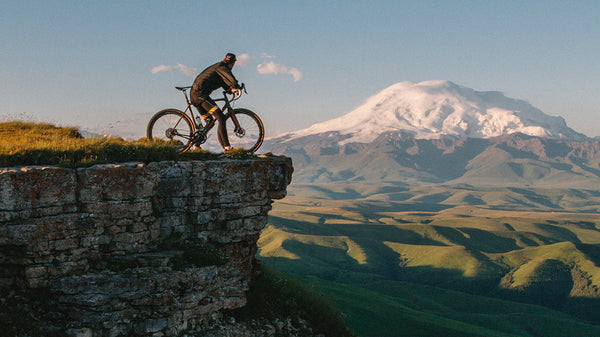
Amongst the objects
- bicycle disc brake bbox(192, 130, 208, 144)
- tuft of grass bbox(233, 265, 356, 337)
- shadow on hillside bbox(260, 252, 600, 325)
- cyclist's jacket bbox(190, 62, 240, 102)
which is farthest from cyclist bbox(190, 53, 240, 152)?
shadow on hillside bbox(260, 252, 600, 325)

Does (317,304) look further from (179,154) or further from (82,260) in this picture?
(82,260)

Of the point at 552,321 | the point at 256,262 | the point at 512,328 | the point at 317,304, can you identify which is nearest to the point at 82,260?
the point at 256,262

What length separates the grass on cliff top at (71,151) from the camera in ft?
44.4

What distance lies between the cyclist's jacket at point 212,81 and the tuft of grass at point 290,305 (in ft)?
24.0

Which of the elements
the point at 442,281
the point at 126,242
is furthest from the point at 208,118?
the point at 442,281

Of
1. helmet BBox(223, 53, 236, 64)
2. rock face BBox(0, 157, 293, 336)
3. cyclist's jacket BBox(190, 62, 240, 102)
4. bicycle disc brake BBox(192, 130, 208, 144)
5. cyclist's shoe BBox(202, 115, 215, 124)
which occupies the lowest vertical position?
rock face BBox(0, 157, 293, 336)

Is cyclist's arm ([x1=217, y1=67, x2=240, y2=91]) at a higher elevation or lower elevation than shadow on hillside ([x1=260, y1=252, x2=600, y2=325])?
higher

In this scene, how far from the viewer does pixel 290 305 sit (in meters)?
18.1

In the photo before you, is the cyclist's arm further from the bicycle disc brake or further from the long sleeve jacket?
the bicycle disc brake

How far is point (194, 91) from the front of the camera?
60.3ft

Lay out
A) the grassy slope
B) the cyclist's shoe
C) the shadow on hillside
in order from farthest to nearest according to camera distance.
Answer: the shadow on hillside < the grassy slope < the cyclist's shoe

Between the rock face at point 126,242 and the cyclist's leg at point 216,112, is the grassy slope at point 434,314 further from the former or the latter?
the rock face at point 126,242

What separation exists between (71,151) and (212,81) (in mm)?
5964

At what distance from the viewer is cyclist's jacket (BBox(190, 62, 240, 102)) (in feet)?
59.1
